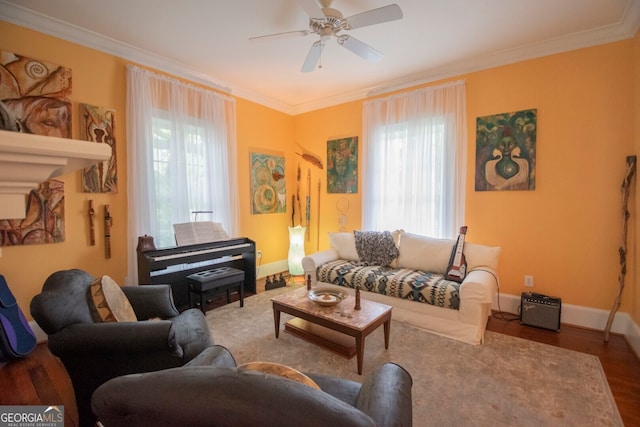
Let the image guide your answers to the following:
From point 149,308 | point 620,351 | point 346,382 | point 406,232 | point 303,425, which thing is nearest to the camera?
point 303,425

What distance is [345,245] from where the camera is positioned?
12.7 feet

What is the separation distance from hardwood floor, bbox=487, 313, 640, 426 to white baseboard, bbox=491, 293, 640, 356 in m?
0.06

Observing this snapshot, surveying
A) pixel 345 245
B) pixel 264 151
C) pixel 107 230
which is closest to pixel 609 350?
pixel 345 245

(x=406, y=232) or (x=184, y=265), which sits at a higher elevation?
(x=406, y=232)

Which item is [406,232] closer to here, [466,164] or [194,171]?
[466,164]

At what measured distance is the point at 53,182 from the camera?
265 cm

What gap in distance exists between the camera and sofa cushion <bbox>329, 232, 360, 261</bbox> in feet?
12.5

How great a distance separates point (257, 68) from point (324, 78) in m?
0.88

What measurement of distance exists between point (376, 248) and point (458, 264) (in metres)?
0.97

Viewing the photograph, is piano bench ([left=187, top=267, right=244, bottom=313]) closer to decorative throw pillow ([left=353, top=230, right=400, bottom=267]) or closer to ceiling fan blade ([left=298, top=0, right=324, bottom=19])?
decorative throw pillow ([left=353, top=230, right=400, bottom=267])

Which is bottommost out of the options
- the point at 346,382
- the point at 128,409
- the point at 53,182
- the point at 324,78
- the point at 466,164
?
the point at 346,382

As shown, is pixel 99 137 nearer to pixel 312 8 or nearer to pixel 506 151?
pixel 312 8

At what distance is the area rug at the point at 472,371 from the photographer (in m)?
1.73

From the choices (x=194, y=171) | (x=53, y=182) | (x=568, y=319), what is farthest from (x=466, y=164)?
(x=53, y=182)
